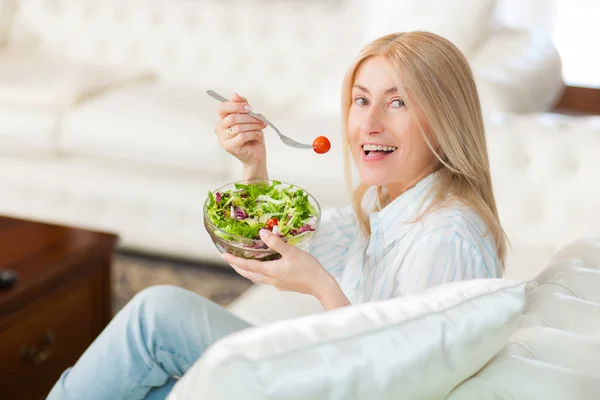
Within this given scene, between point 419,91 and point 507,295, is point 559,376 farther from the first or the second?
point 419,91

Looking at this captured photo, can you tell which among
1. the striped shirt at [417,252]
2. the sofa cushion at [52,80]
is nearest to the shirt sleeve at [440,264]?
the striped shirt at [417,252]

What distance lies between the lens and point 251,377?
673 millimetres

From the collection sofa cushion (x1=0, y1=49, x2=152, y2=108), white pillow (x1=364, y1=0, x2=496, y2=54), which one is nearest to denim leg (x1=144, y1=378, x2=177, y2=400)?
white pillow (x1=364, y1=0, x2=496, y2=54)

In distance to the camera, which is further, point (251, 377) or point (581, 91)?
point (581, 91)

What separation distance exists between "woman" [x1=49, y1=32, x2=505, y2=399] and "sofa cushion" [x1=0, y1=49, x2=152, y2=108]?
1.85 m

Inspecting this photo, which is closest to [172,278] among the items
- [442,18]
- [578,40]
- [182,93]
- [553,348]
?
[182,93]

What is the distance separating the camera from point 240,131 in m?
1.42

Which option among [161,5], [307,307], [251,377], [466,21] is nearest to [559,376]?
[251,377]

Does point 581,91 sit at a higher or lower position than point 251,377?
lower

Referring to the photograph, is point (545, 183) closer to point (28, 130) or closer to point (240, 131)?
point (240, 131)

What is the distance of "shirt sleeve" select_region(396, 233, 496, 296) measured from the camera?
117cm

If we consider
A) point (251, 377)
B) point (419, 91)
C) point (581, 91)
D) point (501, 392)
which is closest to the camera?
point (251, 377)

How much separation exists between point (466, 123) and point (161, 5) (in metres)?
2.55

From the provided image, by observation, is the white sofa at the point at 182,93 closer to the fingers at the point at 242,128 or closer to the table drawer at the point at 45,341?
the table drawer at the point at 45,341
